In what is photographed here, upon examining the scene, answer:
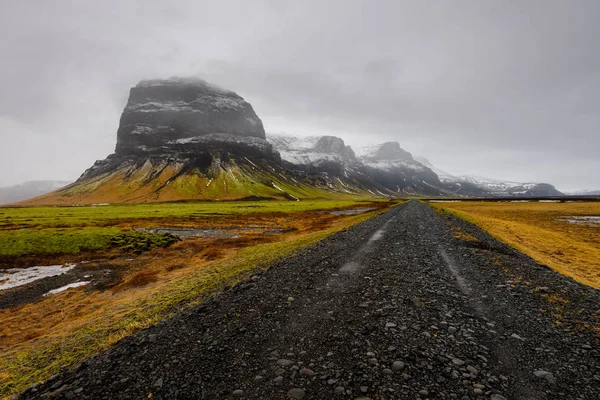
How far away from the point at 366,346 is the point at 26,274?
36.6m

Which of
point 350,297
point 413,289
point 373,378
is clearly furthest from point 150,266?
point 373,378

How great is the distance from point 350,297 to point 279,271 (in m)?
5.82

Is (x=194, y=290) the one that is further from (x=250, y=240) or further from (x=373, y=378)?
(x=250, y=240)

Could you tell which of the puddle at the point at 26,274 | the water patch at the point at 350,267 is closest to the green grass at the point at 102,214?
the puddle at the point at 26,274

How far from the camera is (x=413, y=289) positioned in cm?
1275

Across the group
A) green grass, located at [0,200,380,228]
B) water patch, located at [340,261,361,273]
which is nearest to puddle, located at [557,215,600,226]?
water patch, located at [340,261,361,273]

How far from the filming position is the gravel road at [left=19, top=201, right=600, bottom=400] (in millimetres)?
6289

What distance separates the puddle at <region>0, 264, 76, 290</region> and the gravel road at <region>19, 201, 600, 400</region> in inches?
1025

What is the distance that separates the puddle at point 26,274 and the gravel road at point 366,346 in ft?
85.4

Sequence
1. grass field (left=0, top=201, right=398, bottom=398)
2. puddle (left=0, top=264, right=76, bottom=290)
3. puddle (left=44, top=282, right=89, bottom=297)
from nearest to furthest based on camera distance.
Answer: grass field (left=0, top=201, right=398, bottom=398), puddle (left=44, top=282, right=89, bottom=297), puddle (left=0, top=264, right=76, bottom=290)

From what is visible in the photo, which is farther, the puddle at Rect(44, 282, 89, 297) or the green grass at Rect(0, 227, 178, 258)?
the green grass at Rect(0, 227, 178, 258)

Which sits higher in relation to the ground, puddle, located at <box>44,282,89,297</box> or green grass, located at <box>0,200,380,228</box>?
green grass, located at <box>0,200,380,228</box>

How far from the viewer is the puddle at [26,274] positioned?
993 inches

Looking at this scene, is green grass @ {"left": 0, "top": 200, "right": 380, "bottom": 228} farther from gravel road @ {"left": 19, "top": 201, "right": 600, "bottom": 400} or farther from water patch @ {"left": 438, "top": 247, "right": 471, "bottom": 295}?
water patch @ {"left": 438, "top": 247, "right": 471, "bottom": 295}
